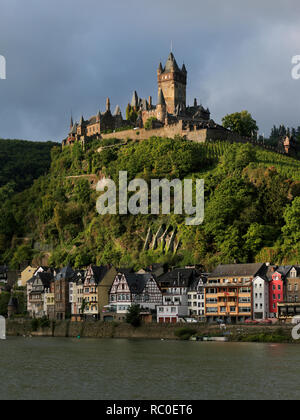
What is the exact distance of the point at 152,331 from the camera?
276 ft

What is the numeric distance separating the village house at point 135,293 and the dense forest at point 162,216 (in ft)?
33.7

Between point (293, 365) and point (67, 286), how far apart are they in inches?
2225

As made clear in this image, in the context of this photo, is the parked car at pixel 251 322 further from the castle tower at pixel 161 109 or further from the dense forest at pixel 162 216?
the castle tower at pixel 161 109

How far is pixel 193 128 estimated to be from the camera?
135125 mm

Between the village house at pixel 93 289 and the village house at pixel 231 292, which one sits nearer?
the village house at pixel 231 292

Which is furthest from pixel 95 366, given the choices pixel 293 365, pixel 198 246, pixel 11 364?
pixel 198 246

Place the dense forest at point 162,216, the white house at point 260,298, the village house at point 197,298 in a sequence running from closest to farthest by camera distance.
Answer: the white house at point 260,298 < the village house at point 197,298 < the dense forest at point 162,216

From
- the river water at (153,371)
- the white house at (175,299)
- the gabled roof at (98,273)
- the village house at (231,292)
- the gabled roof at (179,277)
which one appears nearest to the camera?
the river water at (153,371)

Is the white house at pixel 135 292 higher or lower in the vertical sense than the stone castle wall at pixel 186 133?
lower

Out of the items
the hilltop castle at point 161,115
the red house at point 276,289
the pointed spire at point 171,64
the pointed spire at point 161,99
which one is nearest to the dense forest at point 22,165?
the hilltop castle at point 161,115

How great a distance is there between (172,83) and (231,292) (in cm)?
7547

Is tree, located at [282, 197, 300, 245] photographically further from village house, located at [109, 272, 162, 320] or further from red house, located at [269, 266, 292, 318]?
village house, located at [109, 272, 162, 320]

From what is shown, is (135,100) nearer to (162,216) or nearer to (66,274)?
(162,216)

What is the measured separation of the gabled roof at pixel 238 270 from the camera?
286 ft
